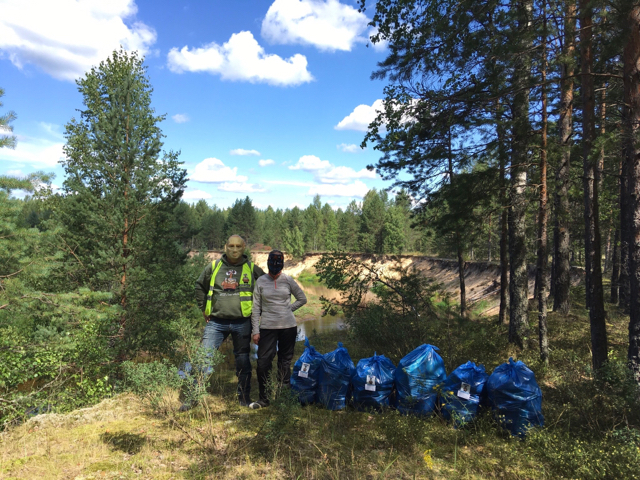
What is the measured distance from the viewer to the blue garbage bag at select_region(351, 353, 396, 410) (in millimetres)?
3916

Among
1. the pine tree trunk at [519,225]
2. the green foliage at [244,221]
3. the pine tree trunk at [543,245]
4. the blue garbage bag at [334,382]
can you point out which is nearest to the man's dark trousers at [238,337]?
the blue garbage bag at [334,382]

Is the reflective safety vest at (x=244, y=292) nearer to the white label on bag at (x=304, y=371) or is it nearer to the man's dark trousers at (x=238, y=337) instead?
the man's dark trousers at (x=238, y=337)

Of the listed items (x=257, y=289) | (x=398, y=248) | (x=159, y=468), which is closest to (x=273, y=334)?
(x=257, y=289)

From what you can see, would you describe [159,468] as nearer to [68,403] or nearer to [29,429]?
[29,429]

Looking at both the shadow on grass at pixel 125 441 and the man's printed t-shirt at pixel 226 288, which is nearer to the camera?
the shadow on grass at pixel 125 441

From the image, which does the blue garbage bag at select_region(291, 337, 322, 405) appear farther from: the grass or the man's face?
the man's face

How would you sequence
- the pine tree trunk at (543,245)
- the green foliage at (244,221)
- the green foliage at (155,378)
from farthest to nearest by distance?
the green foliage at (244,221) → the pine tree trunk at (543,245) → the green foliage at (155,378)

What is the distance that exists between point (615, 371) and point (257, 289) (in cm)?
425

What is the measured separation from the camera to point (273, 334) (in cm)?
405

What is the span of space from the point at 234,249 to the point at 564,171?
696cm

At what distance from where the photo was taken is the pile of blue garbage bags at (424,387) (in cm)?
348

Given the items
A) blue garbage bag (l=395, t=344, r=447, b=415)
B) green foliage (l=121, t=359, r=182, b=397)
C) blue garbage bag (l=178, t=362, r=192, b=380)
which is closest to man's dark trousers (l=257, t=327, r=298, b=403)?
blue garbage bag (l=178, t=362, r=192, b=380)

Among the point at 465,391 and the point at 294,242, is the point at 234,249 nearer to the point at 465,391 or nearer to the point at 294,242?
the point at 465,391

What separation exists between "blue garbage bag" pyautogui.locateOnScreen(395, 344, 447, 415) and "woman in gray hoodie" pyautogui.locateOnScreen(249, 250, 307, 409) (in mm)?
1364
